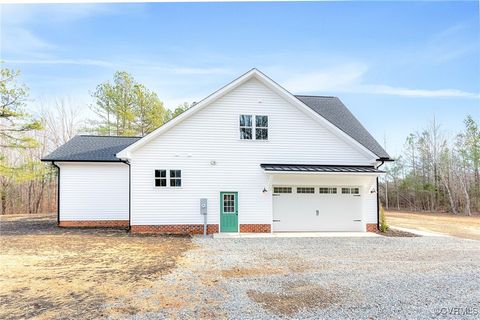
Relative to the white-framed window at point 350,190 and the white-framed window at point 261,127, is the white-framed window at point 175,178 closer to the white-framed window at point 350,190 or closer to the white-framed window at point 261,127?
the white-framed window at point 261,127

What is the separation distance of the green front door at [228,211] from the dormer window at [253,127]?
254cm

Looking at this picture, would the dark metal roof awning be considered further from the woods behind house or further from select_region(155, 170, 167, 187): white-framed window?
the woods behind house

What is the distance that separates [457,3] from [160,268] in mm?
9414

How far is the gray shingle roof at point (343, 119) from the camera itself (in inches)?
599

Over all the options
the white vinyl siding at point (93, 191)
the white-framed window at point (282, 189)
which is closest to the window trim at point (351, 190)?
the white-framed window at point (282, 189)

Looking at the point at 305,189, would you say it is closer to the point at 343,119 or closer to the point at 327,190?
the point at 327,190

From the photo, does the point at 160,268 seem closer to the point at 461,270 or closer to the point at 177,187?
the point at 177,187

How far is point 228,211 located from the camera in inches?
518

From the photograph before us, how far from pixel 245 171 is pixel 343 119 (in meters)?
7.34

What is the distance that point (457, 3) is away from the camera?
7414 millimetres

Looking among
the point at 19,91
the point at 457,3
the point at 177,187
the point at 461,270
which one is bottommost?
the point at 461,270

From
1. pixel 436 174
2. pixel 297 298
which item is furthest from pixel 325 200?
pixel 436 174

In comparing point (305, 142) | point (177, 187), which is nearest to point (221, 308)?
point (177, 187)

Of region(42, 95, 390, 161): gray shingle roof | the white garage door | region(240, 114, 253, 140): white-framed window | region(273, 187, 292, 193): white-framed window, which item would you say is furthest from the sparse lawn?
region(42, 95, 390, 161): gray shingle roof
